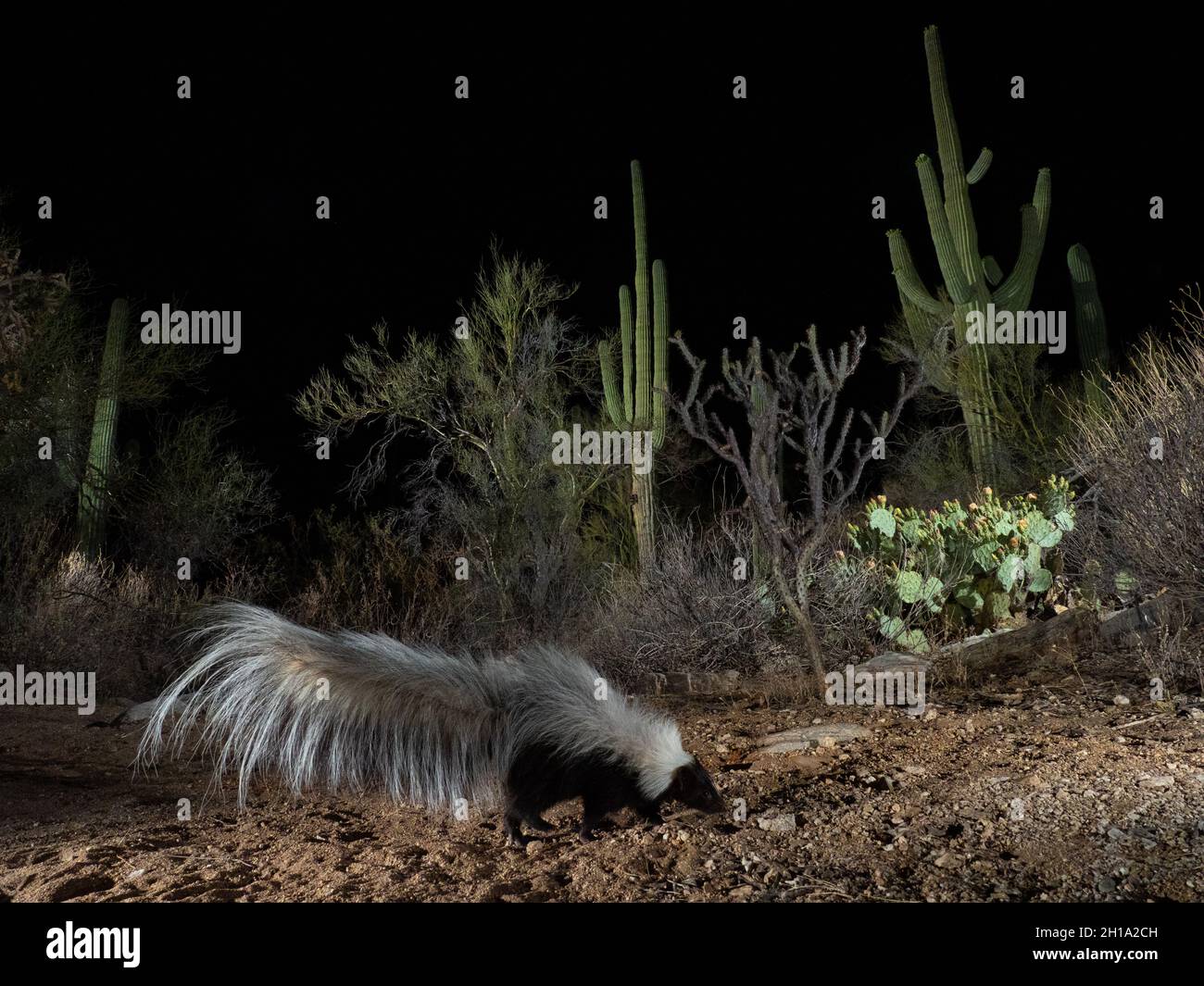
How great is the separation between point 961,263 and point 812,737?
10688 millimetres

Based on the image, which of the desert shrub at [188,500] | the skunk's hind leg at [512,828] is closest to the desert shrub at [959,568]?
the skunk's hind leg at [512,828]

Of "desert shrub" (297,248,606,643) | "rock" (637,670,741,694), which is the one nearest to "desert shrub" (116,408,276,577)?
"desert shrub" (297,248,606,643)

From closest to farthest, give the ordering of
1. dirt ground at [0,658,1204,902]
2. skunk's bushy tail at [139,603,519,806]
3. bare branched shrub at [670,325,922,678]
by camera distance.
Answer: dirt ground at [0,658,1204,902] → skunk's bushy tail at [139,603,519,806] → bare branched shrub at [670,325,922,678]

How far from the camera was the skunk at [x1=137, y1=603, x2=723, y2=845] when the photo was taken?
12.7 ft

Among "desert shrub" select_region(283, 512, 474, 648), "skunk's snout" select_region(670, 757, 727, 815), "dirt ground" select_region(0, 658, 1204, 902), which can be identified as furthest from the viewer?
"desert shrub" select_region(283, 512, 474, 648)

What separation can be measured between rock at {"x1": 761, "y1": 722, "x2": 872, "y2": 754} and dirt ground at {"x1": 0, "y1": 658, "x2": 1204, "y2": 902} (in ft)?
0.29

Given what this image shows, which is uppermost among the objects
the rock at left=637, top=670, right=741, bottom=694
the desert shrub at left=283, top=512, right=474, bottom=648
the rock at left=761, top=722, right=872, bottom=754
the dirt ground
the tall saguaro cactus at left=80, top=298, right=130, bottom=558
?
the tall saguaro cactus at left=80, top=298, right=130, bottom=558

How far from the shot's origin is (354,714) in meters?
3.90

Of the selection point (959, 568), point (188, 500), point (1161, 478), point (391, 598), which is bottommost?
point (391, 598)

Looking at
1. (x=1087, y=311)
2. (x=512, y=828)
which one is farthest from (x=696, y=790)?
(x=1087, y=311)

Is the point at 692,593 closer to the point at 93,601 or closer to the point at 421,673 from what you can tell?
the point at 421,673

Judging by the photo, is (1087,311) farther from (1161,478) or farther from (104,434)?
(104,434)

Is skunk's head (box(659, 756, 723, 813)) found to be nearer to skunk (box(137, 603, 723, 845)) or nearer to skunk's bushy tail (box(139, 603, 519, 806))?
skunk (box(137, 603, 723, 845))

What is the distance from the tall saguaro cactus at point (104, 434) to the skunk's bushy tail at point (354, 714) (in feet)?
43.3
